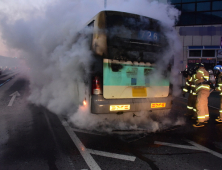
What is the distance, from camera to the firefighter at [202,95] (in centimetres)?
524

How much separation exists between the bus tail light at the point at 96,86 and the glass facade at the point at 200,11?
13.8 metres

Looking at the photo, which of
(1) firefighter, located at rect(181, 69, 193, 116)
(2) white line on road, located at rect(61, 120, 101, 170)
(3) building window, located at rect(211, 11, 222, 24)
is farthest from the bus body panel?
(3) building window, located at rect(211, 11, 222, 24)

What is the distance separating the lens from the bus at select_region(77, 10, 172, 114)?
14.4 ft

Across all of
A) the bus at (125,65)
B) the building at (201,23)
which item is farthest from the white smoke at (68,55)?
the building at (201,23)

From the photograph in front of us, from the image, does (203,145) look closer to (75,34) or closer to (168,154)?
(168,154)

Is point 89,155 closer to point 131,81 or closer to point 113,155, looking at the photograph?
point 113,155

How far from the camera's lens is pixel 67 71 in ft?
19.6

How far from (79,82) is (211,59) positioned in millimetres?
15634

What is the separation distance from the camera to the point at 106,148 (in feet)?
12.1

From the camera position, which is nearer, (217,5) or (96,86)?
(96,86)

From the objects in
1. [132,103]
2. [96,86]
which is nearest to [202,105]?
[132,103]

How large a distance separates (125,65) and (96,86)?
86 centimetres

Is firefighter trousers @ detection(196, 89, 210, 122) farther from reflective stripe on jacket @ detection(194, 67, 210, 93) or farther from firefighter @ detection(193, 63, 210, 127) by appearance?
reflective stripe on jacket @ detection(194, 67, 210, 93)

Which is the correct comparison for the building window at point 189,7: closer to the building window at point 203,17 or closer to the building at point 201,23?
the building at point 201,23
